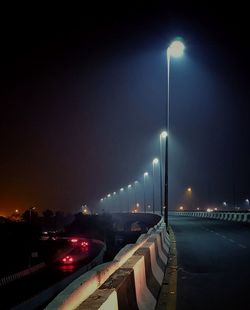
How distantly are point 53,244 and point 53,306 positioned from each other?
74284 millimetres

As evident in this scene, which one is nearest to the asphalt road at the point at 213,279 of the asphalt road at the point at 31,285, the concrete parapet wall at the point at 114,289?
the concrete parapet wall at the point at 114,289

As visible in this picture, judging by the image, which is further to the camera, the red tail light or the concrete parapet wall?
the red tail light

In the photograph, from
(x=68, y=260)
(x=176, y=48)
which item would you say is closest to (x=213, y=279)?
(x=176, y=48)

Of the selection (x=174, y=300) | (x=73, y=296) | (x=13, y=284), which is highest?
(x=73, y=296)

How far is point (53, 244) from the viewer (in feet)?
252

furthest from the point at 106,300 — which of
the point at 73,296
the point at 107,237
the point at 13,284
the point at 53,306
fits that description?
the point at 107,237

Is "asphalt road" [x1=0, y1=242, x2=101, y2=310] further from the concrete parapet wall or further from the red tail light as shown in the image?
the concrete parapet wall

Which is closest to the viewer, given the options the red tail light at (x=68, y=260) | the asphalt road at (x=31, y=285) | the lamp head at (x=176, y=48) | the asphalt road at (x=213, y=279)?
the asphalt road at (x=213, y=279)

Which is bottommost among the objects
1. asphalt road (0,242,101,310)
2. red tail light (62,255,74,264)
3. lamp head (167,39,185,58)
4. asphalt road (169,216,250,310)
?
asphalt road (0,242,101,310)

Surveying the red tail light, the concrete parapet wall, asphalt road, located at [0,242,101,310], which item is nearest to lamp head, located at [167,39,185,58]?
asphalt road, located at [0,242,101,310]

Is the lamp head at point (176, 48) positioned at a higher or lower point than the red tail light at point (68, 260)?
higher

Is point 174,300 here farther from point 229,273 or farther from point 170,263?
point 170,263

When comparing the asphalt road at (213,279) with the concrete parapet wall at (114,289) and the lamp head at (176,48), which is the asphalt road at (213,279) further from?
the lamp head at (176,48)

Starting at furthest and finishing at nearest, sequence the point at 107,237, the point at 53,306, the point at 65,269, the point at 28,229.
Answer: the point at 107,237
the point at 28,229
the point at 65,269
the point at 53,306
